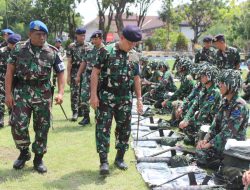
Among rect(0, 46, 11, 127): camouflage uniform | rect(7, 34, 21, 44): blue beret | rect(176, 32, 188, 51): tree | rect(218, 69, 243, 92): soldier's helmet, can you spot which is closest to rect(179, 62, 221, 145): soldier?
rect(218, 69, 243, 92): soldier's helmet

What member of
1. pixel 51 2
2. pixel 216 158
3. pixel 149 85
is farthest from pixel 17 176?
pixel 51 2

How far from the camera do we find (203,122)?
7.26 metres

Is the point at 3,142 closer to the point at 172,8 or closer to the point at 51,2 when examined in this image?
the point at 51,2

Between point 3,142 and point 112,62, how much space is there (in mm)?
3077

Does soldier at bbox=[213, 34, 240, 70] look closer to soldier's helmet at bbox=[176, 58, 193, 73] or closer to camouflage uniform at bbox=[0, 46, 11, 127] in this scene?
soldier's helmet at bbox=[176, 58, 193, 73]

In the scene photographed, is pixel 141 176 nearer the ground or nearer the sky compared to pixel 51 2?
nearer the ground

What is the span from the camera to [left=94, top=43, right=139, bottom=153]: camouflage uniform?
559cm

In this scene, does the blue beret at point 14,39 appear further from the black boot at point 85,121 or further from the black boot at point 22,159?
the black boot at point 22,159

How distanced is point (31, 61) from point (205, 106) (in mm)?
2936

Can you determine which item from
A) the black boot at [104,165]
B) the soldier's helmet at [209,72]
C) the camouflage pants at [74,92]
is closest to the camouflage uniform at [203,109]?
the soldier's helmet at [209,72]

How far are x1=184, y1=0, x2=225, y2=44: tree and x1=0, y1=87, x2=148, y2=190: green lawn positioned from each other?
5171cm

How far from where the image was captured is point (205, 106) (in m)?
7.05

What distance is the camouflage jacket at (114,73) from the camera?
5578 mm

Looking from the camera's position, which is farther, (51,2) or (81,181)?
(51,2)
